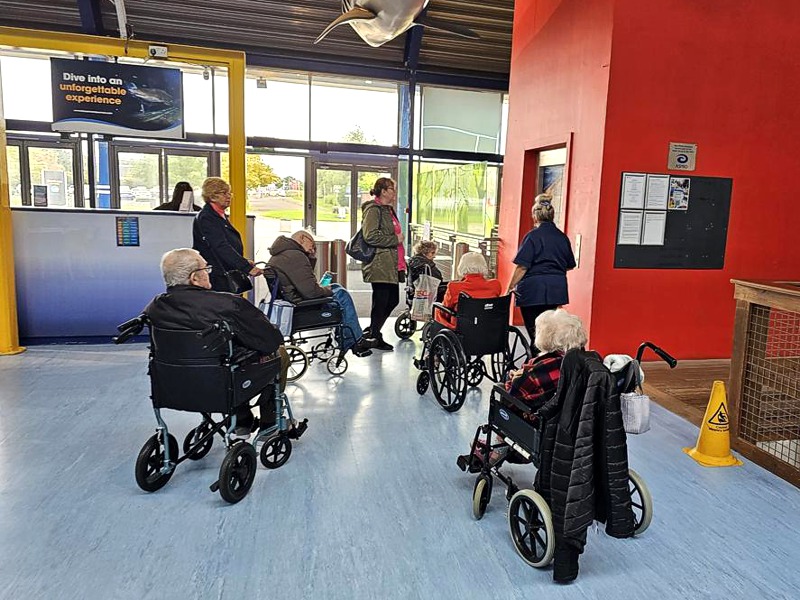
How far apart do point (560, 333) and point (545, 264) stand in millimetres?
2167

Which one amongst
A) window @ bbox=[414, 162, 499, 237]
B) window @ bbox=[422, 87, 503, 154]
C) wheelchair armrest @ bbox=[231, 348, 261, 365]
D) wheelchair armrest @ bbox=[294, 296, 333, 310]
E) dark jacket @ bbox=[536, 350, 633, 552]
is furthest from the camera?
window @ bbox=[422, 87, 503, 154]

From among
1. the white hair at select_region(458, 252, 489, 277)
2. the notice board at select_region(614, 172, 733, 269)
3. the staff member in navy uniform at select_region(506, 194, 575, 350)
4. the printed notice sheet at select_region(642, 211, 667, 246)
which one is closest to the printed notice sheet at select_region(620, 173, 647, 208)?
the notice board at select_region(614, 172, 733, 269)

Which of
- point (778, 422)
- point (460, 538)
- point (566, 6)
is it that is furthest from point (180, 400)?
point (566, 6)

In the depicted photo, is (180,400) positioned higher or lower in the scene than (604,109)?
lower

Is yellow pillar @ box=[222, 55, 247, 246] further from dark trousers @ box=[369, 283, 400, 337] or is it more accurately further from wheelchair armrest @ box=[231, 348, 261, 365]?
wheelchair armrest @ box=[231, 348, 261, 365]

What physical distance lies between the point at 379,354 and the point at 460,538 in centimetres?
305

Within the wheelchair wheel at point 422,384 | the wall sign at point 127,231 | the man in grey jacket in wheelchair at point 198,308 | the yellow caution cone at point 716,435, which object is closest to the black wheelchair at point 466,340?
the wheelchair wheel at point 422,384

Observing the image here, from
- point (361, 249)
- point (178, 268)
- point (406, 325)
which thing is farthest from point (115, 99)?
point (178, 268)

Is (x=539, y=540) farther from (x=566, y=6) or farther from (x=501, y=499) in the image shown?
(x=566, y=6)

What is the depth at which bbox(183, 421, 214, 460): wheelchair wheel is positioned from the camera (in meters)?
3.10

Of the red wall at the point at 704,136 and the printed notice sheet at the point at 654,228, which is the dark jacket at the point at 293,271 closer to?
the red wall at the point at 704,136

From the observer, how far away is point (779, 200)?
543cm

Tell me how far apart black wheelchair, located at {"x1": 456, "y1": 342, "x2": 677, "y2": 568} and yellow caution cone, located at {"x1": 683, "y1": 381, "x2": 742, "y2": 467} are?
91cm

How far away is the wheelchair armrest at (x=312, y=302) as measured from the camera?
442 cm
